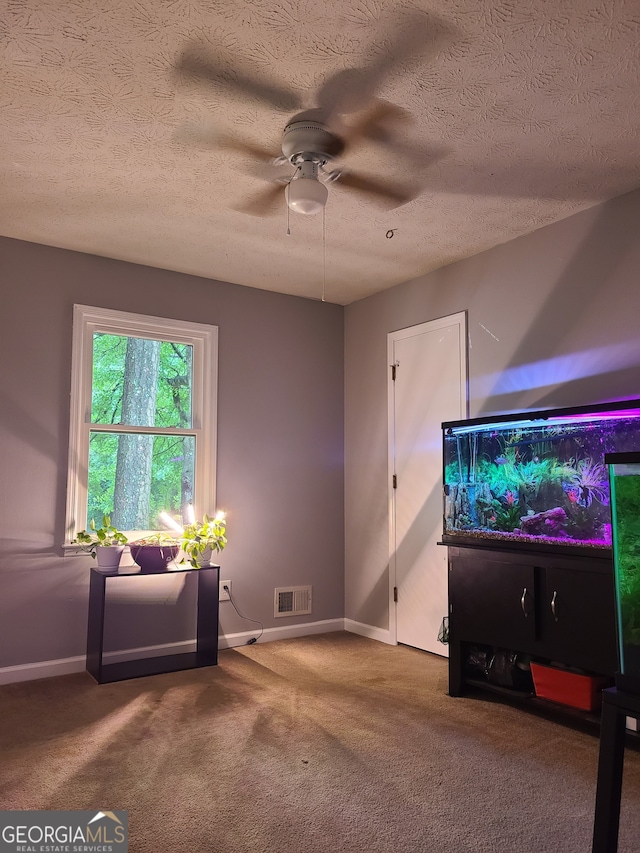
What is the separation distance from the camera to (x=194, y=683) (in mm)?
3422

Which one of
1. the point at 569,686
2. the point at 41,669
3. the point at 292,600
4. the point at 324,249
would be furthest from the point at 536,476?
the point at 41,669

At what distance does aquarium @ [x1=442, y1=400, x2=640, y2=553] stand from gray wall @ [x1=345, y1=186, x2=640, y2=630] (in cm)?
39

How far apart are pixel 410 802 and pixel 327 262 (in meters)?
2.94

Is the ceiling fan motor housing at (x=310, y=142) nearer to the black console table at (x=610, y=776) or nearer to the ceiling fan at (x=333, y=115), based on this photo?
the ceiling fan at (x=333, y=115)

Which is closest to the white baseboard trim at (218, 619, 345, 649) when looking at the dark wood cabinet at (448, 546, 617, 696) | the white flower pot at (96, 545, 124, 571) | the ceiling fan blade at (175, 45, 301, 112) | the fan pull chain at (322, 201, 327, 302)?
the white flower pot at (96, 545, 124, 571)

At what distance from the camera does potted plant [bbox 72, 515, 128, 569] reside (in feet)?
11.7

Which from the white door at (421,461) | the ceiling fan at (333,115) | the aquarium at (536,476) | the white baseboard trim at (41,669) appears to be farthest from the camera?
the white door at (421,461)

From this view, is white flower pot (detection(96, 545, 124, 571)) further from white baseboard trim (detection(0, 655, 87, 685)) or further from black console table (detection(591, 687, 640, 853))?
black console table (detection(591, 687, 640, 853))

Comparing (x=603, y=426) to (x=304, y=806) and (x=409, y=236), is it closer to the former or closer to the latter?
(x=409, y=236)

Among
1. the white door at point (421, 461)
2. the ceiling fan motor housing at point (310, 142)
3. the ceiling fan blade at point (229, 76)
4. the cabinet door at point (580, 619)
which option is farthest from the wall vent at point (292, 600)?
the ceiling fan blade at point (229, 76)

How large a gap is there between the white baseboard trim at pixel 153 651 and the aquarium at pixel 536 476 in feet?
5.38

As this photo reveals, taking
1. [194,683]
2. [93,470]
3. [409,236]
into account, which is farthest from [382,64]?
[194,683]

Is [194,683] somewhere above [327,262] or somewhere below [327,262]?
below

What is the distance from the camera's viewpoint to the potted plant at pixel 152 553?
12.0 ft
